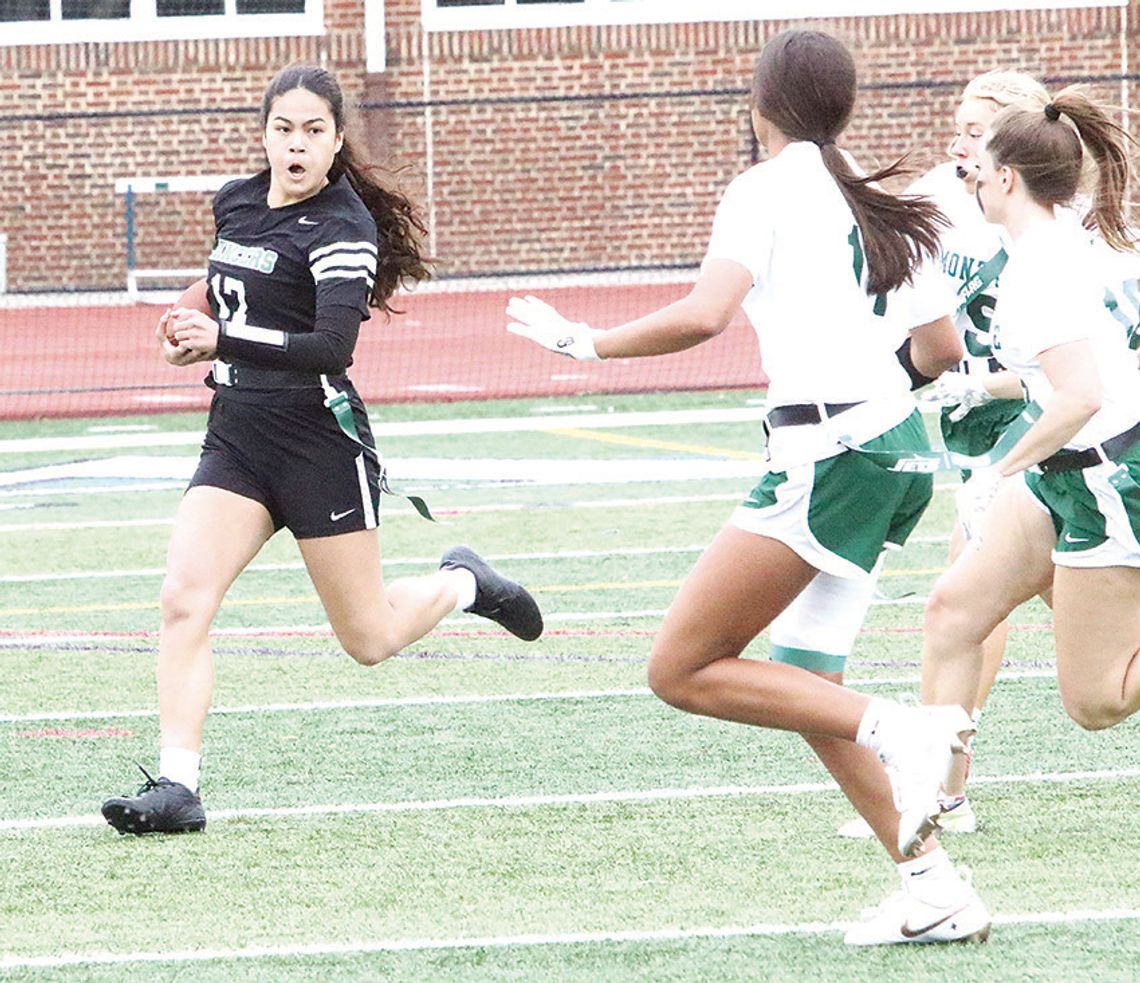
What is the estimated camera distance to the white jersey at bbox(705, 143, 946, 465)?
4.78 m

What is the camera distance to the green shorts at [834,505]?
481cm

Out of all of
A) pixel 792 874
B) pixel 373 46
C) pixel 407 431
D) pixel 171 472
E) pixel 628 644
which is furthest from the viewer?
pixel 373 46

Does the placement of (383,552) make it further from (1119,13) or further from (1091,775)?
(1119,13)

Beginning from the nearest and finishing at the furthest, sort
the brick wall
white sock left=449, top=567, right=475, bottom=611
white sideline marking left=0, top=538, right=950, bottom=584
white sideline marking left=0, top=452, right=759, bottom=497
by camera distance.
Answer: white sock left=449, top=567, right=475, bottom=611 < white sideline marking left=0, top=538, right=950, bottom=584 < white sideline marking left=0, top=452, right=759, bottom=497 < the brick wall

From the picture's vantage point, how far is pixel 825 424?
4.82m

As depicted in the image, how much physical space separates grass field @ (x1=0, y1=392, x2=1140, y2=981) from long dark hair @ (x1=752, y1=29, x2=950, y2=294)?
1.44 metres

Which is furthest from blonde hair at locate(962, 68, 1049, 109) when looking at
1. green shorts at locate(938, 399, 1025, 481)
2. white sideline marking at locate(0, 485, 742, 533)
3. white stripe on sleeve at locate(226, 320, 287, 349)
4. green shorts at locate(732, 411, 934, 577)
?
white sideline marking at locate(0, 485, 742, 533)

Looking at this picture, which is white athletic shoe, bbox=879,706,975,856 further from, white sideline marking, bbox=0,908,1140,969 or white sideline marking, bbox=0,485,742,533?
white sideline marking, bbox=0,485,742,533

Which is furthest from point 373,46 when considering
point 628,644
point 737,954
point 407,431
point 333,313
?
point 737,954

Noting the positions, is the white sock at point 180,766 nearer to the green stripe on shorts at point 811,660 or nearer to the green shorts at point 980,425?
the green stripe on shorts at point 811,660

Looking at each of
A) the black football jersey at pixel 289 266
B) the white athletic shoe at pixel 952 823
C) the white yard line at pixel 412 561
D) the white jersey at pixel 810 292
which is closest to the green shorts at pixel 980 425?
the white athletic shoe at pixel 952 823

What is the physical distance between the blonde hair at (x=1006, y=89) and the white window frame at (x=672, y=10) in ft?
63.5

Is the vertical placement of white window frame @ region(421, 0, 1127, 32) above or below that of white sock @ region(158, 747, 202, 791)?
above

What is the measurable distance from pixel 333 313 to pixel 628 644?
9.65 feet
